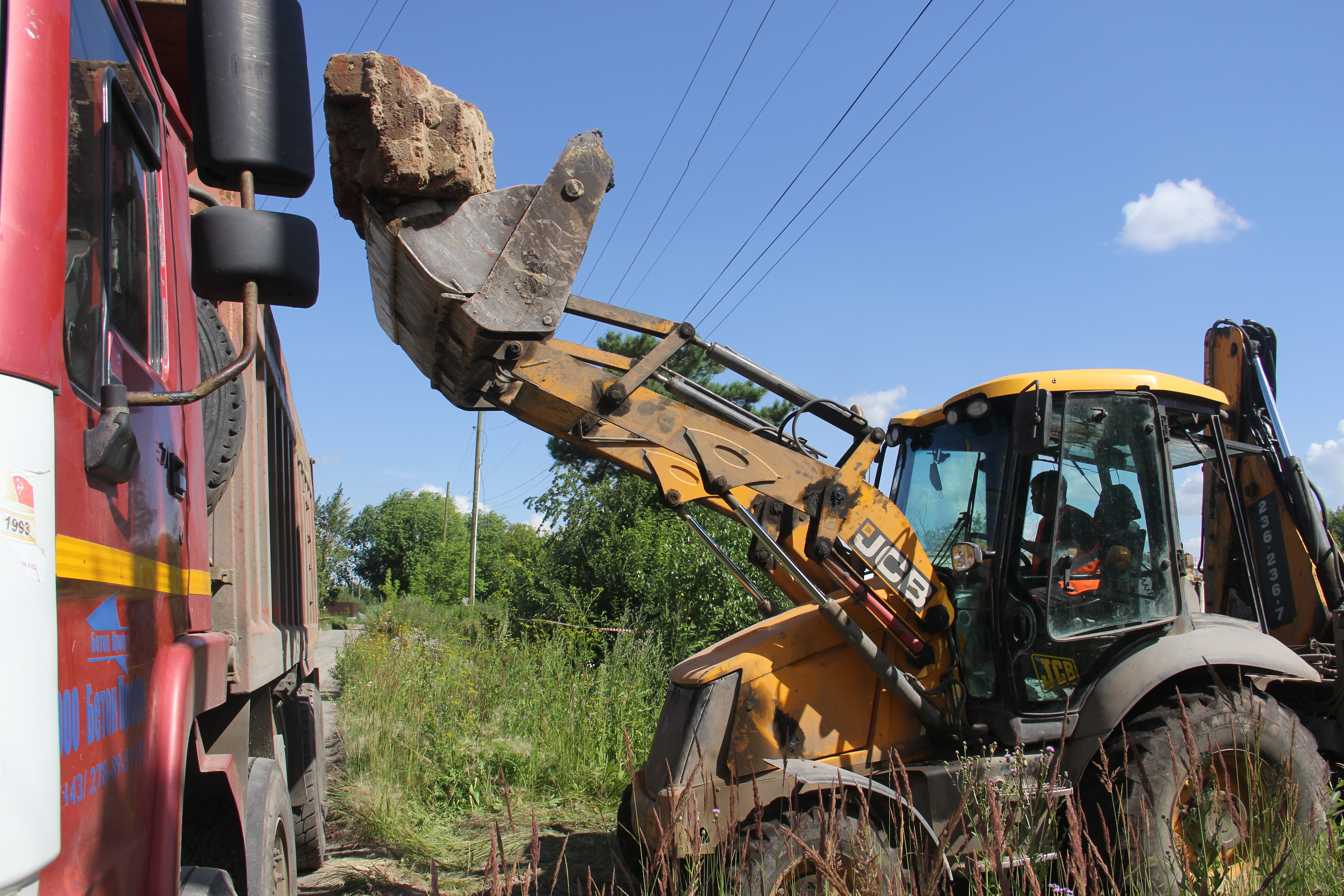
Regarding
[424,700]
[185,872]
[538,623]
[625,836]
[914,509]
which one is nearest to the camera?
[185,872]

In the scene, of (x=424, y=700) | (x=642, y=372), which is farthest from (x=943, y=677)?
(x=424, y=700)

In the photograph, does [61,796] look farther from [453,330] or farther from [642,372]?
[642,372]

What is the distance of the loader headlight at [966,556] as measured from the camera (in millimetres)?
4277

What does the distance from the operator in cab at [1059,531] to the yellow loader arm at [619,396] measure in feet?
1.59

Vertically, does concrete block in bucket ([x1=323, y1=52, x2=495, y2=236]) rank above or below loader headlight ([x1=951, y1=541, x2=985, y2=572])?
above

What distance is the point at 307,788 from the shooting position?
520 cm

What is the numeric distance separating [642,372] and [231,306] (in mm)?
1618

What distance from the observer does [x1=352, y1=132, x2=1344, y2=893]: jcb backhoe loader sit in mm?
3566

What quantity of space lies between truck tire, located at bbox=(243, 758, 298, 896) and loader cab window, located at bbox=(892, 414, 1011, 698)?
305cm

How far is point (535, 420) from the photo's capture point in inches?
151

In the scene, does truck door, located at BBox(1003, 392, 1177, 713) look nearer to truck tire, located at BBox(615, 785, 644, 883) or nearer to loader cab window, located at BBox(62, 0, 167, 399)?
truck tire, located at BBox(615, 785, 644, 883)

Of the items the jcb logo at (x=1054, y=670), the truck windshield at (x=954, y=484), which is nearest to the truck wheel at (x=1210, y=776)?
the jcb logo at (x=1054, y=670)

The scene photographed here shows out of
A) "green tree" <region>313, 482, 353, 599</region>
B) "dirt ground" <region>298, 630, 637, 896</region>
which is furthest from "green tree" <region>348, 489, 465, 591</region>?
"dirt ground" <region>298, 630, 637, 896</region>

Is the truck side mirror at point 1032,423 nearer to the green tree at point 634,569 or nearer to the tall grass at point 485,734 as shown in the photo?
the tall grass at point 485,734
